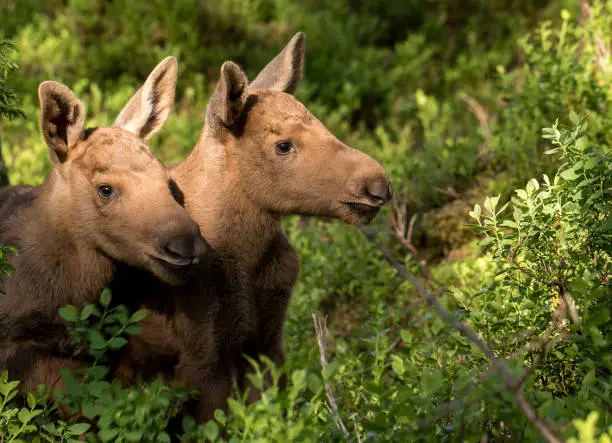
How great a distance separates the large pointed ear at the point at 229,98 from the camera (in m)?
4.97

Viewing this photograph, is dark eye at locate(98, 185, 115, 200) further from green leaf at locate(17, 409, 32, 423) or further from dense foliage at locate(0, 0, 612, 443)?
green leaf at locate(17, 409, 32, 423)

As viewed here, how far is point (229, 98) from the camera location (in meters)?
5.05

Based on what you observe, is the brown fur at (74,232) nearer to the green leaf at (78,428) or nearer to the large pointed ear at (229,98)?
the large pointed ear at (229,98)

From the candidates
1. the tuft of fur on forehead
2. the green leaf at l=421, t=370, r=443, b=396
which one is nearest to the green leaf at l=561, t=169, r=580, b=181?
the green leaf at l=421, t=370, r=443, b=396

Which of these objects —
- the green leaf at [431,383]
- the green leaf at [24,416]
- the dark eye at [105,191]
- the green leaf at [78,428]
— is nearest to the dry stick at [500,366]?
the green leaf at [431,383]

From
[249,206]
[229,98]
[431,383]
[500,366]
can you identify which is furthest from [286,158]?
[500,366]

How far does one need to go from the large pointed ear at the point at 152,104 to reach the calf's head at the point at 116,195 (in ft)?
0.49

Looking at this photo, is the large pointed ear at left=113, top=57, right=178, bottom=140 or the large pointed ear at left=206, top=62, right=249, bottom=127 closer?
the large pointed ear at left=206, top=62, right=249, bottom=127

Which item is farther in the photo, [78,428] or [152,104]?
[152,104]

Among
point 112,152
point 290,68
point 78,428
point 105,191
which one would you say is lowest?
point 78,428

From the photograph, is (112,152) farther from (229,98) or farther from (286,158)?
(286,158)

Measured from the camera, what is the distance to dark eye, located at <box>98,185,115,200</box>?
4875 mm

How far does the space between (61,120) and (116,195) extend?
65cm

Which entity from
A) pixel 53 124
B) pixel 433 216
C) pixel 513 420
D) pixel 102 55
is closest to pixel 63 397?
pixel 53 124
